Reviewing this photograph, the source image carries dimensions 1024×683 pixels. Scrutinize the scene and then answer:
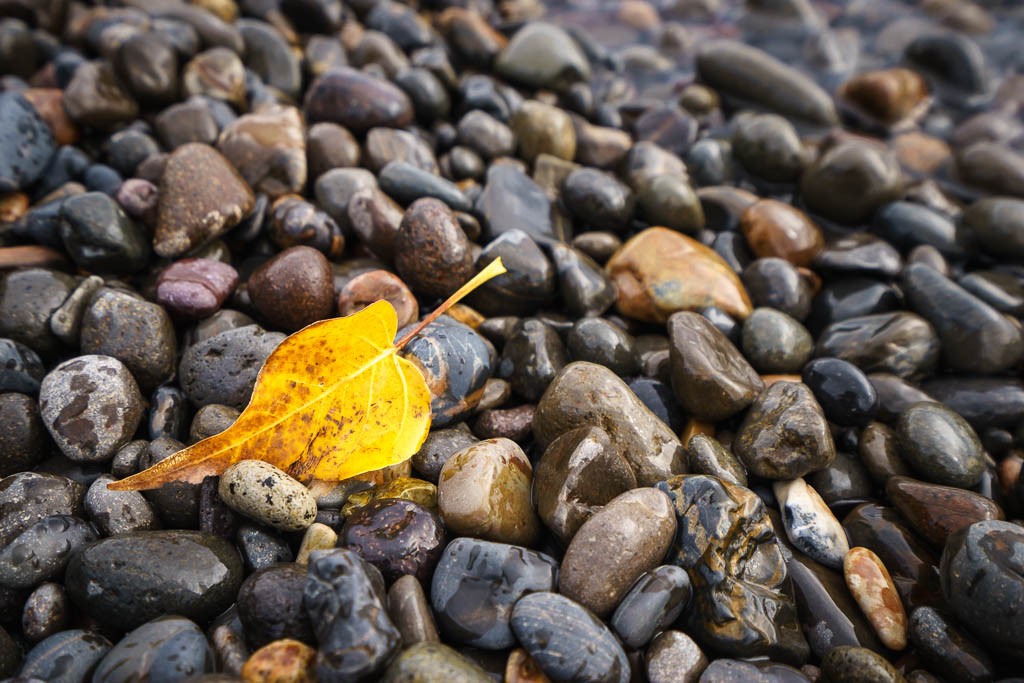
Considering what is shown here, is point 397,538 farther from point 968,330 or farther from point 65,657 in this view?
point 968,330

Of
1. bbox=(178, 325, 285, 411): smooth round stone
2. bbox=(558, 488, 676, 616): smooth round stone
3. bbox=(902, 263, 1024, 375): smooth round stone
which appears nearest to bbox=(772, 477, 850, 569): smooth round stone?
bbox=(558, 488, 676, 616): smooth round stone

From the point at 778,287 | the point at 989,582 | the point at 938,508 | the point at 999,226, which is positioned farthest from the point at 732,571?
the point at 999,226

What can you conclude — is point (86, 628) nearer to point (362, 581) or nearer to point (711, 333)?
point (362, 581)

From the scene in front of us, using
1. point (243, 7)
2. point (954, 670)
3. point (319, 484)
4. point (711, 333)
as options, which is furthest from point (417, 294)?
point (243, 7)

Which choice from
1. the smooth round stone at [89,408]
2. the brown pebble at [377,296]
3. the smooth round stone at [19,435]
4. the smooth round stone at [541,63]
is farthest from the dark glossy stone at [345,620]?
the smooth round stone at [541,63]

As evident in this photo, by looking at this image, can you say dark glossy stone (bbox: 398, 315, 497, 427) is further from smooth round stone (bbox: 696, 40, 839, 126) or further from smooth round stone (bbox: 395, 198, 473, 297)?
smooth round stone (bbox: 696, 40, 839, 126)
